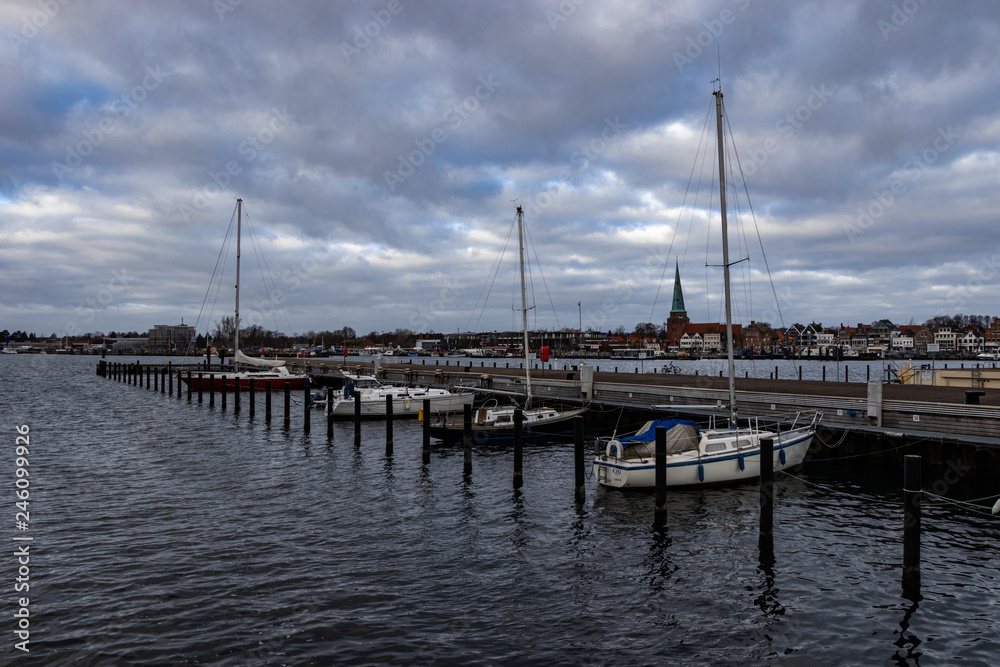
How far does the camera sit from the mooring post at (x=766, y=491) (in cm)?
1448

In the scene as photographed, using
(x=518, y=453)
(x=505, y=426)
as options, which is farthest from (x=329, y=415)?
(x=518, y=453)

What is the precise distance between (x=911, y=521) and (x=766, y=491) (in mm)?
3067

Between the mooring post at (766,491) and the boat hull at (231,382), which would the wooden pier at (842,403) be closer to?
the mooring post at (766,491)

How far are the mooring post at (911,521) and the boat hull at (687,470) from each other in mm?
8411

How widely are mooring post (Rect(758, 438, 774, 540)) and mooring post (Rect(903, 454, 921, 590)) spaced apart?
2778 mm

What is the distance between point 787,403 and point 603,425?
34.5 feet

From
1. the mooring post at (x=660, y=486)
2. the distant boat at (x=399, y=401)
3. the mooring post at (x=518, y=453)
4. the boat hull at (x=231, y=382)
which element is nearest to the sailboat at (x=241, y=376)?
the boat hull at (x=231, y=382)

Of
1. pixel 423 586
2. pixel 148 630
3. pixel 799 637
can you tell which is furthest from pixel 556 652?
pixel 148 630

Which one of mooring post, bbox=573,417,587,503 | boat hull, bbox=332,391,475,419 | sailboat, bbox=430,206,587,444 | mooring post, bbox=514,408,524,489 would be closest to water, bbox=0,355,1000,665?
mooring post, bbox=514,408,524,489

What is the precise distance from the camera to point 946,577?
13836mm

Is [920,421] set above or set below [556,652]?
above

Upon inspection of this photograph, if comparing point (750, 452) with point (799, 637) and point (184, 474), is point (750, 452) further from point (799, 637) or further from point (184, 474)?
point (184, 474)

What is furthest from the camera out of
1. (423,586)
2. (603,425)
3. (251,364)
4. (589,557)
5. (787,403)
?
(251,364)

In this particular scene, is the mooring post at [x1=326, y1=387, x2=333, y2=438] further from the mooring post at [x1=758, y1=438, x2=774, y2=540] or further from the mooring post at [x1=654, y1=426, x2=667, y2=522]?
the mooring post at [x1=758, y1=438, x2=774, y2=540]
